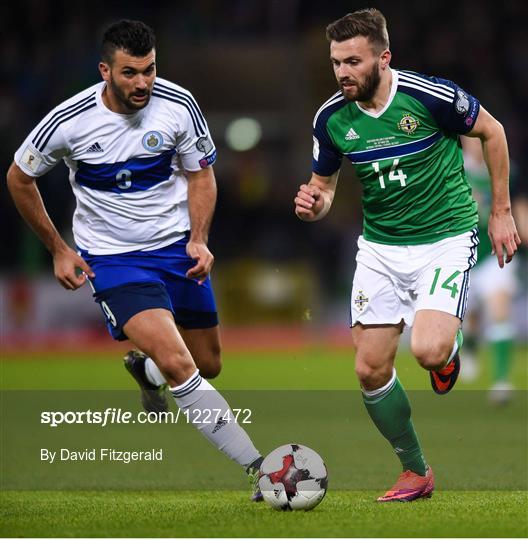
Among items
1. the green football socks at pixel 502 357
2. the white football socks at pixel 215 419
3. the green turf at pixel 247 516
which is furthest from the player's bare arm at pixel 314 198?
the green football socks at pixel 502 357

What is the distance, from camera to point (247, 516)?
4961 millimetres

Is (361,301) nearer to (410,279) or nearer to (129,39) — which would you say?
(410,279)

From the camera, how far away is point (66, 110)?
5.83 m

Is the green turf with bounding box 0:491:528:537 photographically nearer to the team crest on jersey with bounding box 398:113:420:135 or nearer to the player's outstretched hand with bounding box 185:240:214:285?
the player's outstretched hand with bounding box 185:240:214:285

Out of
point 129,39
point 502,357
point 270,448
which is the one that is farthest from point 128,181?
point 502,357

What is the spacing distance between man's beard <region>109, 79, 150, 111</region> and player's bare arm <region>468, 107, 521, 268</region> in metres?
1.56

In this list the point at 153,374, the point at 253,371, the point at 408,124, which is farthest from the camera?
the point at 253,371

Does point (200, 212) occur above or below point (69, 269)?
above

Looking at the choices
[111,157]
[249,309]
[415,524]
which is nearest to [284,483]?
[415,524]

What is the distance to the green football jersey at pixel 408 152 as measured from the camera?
5520 millimetres

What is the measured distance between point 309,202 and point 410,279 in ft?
2.03

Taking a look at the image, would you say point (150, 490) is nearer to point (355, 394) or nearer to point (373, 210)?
point (373, 210)

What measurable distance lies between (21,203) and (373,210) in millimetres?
1763

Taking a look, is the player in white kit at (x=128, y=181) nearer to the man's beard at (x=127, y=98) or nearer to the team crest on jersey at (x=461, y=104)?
the man's beard at (x=127, y=98)
